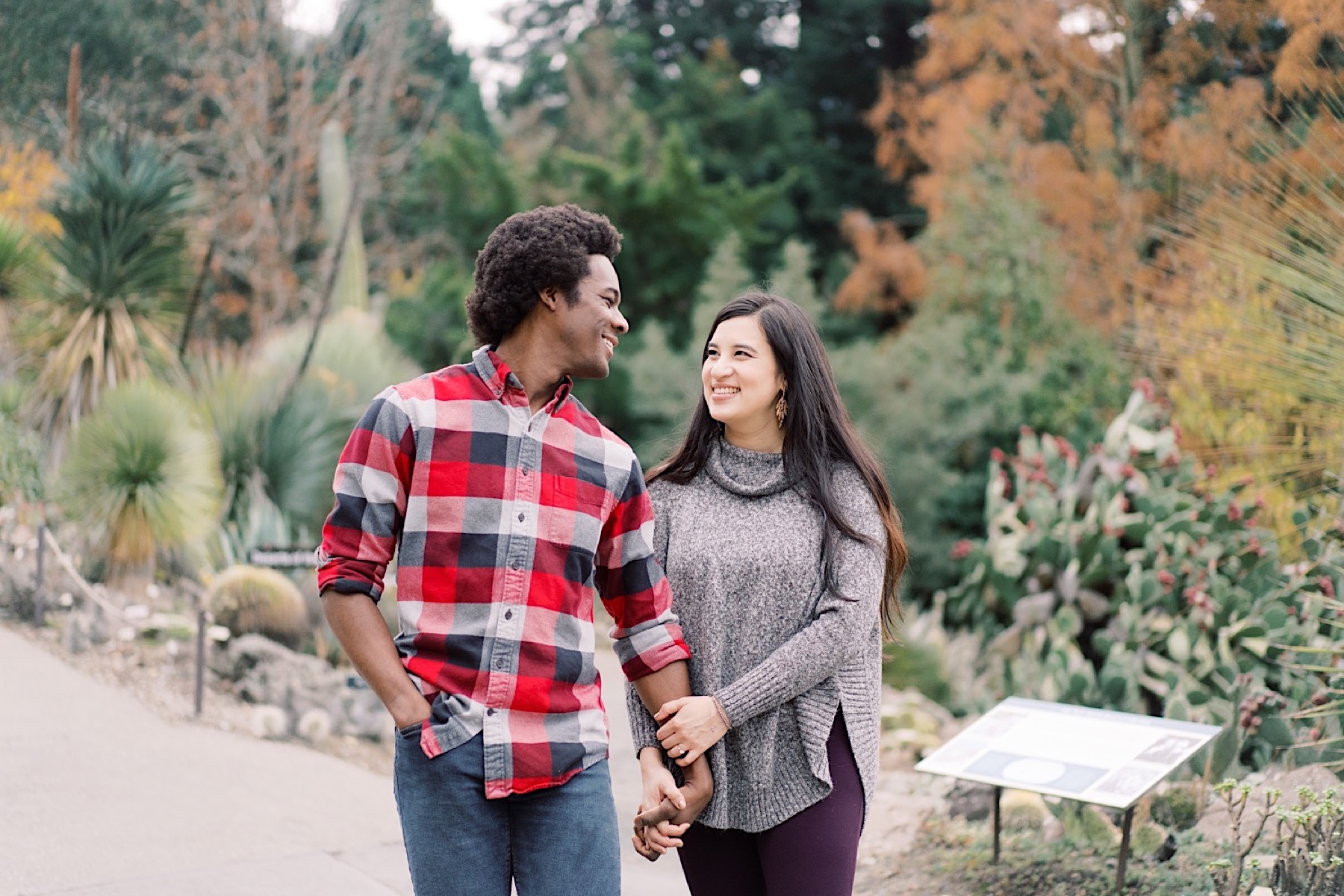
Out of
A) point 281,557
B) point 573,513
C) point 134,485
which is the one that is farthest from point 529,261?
point 134,485

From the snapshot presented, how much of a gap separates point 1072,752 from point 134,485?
5.01 m

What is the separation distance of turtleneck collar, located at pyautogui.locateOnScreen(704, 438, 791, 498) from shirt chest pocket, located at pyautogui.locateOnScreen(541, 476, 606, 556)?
40 centimetres

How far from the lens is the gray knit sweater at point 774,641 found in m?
2.31

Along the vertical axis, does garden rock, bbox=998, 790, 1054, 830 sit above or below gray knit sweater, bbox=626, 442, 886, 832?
below

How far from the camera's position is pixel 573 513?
209cm

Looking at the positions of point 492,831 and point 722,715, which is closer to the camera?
point 492,831

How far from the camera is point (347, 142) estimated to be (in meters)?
14.2

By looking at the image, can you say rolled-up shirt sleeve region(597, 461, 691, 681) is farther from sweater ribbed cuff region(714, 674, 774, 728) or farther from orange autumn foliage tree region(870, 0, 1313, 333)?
orange autumn foliage tree region(870, 0, 1313, 333)

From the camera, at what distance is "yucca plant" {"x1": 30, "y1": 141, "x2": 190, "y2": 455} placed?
24.5ft

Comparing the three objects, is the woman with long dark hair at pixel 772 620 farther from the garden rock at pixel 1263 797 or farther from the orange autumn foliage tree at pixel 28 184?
the orange autumn foliage tree at pixel 28 184

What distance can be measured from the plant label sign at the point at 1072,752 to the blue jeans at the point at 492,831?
1.85 metres

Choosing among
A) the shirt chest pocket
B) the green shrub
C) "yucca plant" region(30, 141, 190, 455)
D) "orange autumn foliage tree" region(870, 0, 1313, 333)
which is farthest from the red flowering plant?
"orange autumn foliage tree" region(870, 0, 1313, 333)

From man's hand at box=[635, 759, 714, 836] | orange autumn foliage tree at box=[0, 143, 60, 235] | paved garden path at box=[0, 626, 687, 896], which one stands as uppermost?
orange autumn foliage tree at box=[0, 143, 60, 235]

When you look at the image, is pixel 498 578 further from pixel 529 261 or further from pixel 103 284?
pixel 103 284
